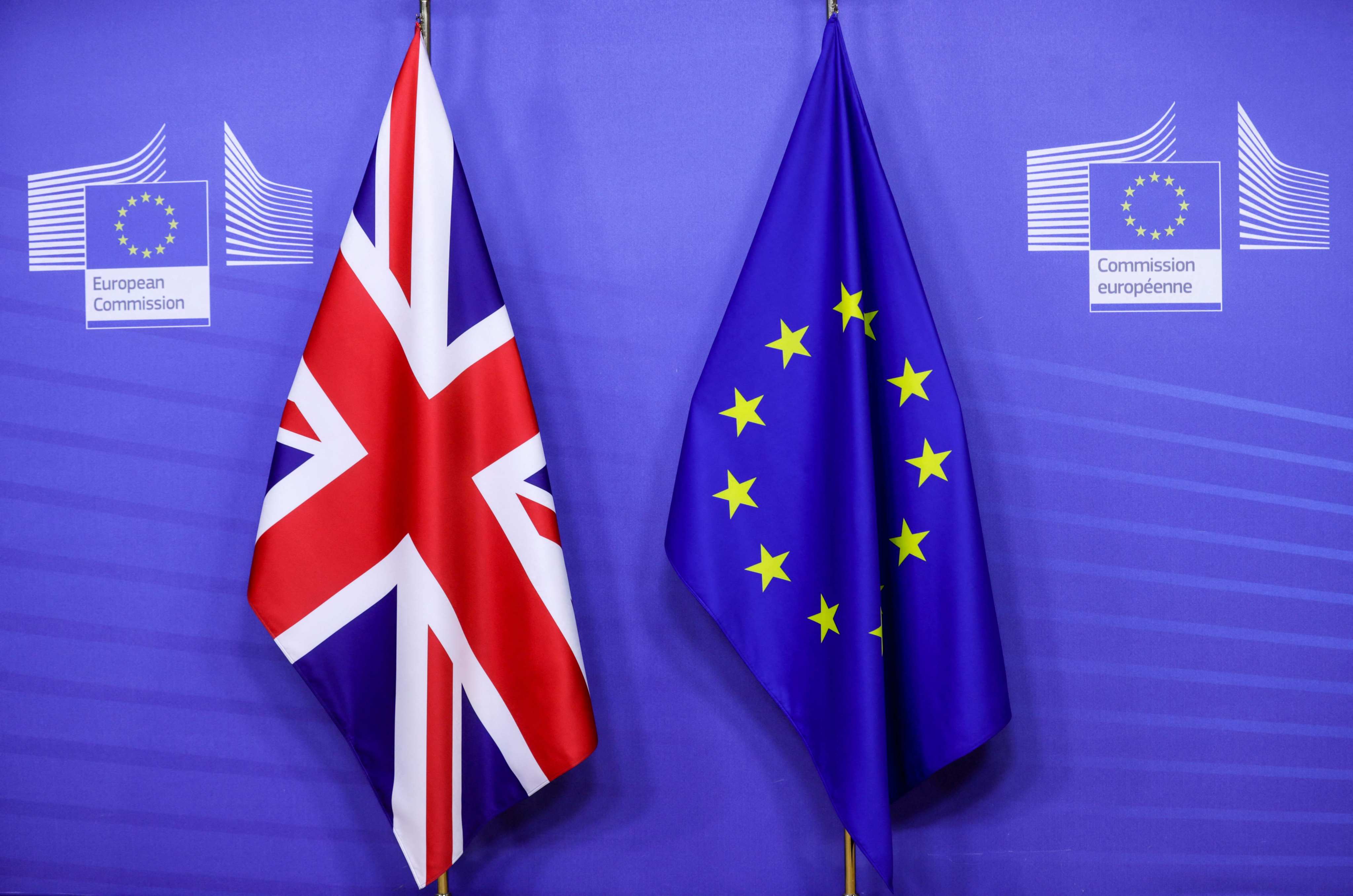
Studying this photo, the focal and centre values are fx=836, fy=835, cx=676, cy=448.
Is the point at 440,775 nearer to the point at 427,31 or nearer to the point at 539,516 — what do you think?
the point at 539,516

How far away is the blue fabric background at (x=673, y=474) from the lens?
150cm

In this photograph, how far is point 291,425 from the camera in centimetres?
133

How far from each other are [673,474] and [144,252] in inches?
42.2

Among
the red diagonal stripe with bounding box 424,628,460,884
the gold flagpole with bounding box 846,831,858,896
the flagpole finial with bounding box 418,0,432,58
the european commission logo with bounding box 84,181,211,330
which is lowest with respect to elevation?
the gold flagpole with bounding box 846,831,858,896

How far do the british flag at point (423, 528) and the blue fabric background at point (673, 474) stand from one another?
0.56ft

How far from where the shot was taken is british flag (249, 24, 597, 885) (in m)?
1.32

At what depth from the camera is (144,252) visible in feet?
5.12

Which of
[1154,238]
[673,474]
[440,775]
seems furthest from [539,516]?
[1154,238]

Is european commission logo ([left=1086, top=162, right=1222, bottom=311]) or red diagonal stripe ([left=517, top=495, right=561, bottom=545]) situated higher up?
european commission logo ([left=1086, top=162, right=1222, bottom=311])

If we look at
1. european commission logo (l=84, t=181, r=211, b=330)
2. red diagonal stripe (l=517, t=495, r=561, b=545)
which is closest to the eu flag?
red diagonal stripe (l=517, t=495, r=561, b=545)

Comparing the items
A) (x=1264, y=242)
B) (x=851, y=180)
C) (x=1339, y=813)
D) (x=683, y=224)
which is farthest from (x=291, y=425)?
(x=1339, y=813)

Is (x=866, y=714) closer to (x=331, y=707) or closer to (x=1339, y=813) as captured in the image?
(x=331, y=707)

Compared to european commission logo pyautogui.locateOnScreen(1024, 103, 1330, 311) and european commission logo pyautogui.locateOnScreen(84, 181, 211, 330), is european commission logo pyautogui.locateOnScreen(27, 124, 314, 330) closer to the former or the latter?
european commission logo pyautogui.locateOnScreen(84, 181, 211, 330)

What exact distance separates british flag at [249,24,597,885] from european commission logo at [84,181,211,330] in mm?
405
